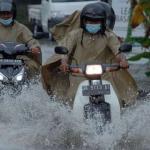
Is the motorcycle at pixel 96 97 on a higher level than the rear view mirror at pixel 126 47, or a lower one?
lower

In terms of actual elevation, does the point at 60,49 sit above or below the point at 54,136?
above

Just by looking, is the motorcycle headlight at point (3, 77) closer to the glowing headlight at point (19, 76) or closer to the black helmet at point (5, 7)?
the glowing headlight at point (19, 76)

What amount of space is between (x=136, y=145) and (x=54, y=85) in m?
1.58

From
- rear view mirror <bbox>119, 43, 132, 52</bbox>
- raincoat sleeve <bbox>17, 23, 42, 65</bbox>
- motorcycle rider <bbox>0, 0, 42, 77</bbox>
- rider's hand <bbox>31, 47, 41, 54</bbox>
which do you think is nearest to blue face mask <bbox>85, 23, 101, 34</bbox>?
rear view mirror <bbox>119, 43, 132, 52</bbox>

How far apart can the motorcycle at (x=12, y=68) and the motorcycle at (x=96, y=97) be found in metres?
1.83

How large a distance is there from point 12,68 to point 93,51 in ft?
4.76

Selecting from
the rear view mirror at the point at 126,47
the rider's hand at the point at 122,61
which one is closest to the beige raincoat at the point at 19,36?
the rider's hand at the point at 122,61

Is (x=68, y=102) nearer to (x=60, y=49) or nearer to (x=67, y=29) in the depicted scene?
(x=60, y=49)

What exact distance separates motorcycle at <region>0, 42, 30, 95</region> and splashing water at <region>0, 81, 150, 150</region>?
520 mm

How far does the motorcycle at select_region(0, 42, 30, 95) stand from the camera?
1002 cm

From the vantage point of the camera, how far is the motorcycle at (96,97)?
7980mm

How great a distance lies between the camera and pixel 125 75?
366 inches

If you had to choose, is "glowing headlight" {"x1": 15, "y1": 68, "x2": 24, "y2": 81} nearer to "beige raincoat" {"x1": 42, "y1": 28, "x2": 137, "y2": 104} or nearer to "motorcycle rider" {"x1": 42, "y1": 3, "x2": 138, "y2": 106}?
"motorcycle rider" {"x1": 42, "y1": 3, "x2": 138, "y2": 106}

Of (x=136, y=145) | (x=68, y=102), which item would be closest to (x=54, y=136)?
(x=68, y=102)
